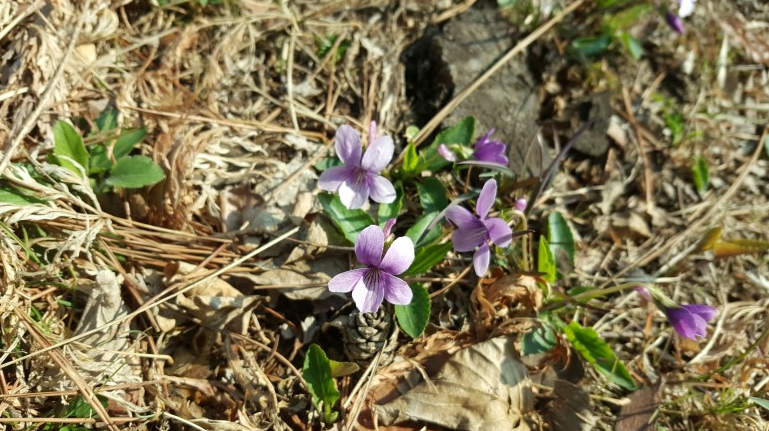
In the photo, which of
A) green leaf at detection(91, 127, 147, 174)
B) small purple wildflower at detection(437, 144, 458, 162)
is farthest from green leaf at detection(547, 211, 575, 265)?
green leaf at detection(91, 127, 147, 174)

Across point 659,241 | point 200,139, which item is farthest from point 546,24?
point 200,139

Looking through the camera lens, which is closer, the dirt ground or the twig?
the twig

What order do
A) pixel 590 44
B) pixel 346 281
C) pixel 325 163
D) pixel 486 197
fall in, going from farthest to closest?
pixel 590 44, pixel 325 163, pixel 486 197, pixel 346 281

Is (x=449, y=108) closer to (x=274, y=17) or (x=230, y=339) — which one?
(x=274, y=17)

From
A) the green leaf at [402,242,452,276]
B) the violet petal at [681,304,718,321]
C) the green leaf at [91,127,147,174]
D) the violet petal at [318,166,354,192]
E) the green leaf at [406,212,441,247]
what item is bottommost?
the violet petal at [681,304,718,321]

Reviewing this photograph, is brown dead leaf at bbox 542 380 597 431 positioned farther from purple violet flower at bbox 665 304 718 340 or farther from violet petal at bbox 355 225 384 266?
violet petal at bbox 355 225 384 266

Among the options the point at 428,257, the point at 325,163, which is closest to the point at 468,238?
the point at 428,257

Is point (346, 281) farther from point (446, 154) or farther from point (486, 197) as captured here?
point (446, 154)
